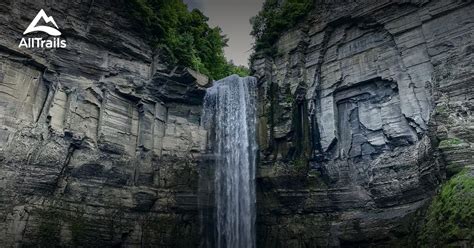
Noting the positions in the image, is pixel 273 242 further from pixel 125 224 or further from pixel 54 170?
pixel 54 170

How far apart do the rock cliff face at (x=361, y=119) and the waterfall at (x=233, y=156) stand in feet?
2.23

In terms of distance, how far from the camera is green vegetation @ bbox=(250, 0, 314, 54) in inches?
978

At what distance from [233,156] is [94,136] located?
761 cm

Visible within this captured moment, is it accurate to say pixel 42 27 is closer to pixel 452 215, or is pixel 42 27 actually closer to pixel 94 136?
pixel 94 136

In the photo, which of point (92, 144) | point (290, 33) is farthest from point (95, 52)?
point (290, 33)

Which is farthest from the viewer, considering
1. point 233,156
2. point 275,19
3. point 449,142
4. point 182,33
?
point 182,33

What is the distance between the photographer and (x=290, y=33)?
2497 centimetres

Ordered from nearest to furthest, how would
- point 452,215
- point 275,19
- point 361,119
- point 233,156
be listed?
point 452,215
point 361,119
point 233,156
point 275,19

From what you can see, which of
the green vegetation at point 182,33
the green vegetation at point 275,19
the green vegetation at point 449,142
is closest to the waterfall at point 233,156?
the green vegetation at point 182,33

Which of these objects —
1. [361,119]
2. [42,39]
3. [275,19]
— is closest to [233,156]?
[361,119]

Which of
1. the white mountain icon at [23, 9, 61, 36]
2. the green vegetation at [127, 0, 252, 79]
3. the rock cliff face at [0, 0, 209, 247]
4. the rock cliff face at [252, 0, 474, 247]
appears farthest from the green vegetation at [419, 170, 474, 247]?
the white mountain icon at [23, 9, 61, 36]

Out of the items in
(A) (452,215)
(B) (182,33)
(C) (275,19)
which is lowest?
(A) (452,215)

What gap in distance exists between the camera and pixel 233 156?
2356 cm

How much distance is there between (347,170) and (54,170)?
46.3 ft
